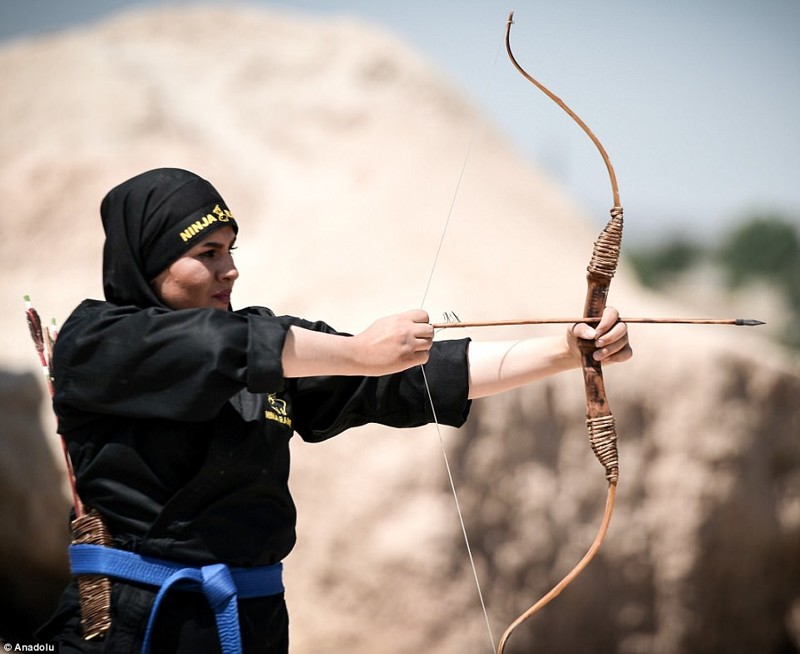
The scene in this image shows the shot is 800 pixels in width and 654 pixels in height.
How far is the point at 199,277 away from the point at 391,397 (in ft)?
1.52

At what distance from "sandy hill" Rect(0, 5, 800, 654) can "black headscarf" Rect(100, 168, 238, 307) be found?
279cm

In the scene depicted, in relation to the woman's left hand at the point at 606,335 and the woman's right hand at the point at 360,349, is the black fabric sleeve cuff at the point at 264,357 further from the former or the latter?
the woman's left hand at the point at 606,335

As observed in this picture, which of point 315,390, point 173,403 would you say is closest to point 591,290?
point 315,390

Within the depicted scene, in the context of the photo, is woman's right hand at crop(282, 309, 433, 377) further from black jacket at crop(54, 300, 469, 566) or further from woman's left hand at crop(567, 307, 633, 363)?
woman's left hand at crop(567, 307, 633, 363)

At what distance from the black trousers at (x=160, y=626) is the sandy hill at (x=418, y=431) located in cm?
269

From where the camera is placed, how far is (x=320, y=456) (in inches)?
182

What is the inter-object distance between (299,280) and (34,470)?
1544 millimetres

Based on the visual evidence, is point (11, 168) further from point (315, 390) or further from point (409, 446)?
point (315, 390)

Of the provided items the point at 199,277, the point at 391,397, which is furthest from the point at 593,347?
the point at 199,277

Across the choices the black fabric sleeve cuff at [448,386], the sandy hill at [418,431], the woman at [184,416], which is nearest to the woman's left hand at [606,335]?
the woman at [184,416]

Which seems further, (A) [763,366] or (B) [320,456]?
(A) [763,366]

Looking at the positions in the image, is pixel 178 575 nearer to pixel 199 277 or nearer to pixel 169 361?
pixel 169 361

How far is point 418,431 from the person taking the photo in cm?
461

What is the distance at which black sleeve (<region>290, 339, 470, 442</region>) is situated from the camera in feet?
6.63
